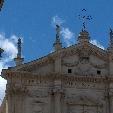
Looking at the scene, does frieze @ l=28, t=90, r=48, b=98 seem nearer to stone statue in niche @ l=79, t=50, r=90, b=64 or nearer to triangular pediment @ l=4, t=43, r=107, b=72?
triangular pediment @ l=4, t=43, r=107, b=72

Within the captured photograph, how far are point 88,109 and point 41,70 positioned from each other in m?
4.78

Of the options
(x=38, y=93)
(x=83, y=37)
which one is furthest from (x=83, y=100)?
(x=83, y=37)

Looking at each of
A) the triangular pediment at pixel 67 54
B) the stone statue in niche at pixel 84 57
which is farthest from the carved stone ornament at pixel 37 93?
the stone statue in niche at pixel 84 57

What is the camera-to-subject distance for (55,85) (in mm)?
33750

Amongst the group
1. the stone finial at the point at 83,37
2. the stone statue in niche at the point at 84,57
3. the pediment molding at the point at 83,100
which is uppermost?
the stone finial at the point at 83,37

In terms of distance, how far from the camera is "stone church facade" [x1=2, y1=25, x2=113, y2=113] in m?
33.0

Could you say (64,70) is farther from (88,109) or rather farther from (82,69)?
(88,109)

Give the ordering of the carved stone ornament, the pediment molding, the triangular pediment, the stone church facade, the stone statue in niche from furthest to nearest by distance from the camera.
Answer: the stone statue in niche → the triangular pediment → the pediment molding → the carved stone ornament → the stone church facade

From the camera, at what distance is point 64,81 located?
34219 mm

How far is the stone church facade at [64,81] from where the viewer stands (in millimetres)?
32969

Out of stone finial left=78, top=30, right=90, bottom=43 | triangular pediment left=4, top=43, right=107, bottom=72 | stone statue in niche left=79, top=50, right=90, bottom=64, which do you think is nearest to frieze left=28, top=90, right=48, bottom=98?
triangular pediment left=4, top=43, right=107, bottom=72

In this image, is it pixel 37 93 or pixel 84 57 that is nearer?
pixel 37 93

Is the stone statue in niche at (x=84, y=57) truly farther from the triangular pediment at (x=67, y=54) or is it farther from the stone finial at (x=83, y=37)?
the stone finial at (x=83, y=37)

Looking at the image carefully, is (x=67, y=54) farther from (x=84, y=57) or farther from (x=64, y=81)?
(x=64, y=81)
